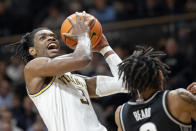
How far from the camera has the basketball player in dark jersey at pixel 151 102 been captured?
296 cm

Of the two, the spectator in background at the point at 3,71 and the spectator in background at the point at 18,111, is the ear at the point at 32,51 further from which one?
the spectator in background at the point at 3,71

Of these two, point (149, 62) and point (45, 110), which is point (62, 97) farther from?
point (149, 62)

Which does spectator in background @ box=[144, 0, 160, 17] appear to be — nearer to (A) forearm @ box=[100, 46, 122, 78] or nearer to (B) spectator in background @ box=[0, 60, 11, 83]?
(B) spectator in background @ box=[0, 60, 11, 83]

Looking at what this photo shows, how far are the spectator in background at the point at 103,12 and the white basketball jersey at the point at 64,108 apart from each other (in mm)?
4268

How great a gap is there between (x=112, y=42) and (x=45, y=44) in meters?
3.56

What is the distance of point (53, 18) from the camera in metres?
8.50

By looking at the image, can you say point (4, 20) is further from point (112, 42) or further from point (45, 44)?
point (45, 44)

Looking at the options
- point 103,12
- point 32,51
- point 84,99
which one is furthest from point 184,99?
point 103,12

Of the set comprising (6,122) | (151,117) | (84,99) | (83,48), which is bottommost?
(6,122)

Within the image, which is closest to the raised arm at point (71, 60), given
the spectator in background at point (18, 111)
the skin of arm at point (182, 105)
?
the skin of arm at point (182, 105)

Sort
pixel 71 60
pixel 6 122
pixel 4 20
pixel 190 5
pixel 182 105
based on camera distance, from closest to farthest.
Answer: pixel 182 105 → pixel 71 60 → pixel 6 122 → pixel 190 5 → pixel 4 20

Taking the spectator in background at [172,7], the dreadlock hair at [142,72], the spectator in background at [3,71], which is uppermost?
the dreadlock hair at [142,72]

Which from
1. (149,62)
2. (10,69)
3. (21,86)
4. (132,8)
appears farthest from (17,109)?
(149,62)

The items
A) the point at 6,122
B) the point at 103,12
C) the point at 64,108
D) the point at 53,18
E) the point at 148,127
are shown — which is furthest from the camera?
the point at 53,18
